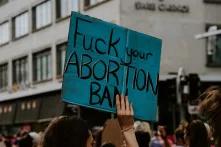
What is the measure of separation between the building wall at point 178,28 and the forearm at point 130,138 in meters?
29.3

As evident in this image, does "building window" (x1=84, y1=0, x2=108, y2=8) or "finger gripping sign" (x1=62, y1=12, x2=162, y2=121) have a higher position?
"building window" (x1=84, y1=0, x2=108, y2=8)

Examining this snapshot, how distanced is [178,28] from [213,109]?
31.3m

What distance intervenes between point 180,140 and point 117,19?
22.4m

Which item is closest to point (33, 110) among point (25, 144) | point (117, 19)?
point (117, 19)

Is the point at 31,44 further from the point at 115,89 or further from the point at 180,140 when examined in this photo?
the point at 115,89

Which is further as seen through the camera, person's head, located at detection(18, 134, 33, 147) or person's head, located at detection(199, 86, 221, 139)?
person's head, located at detection(18, 134, 33, 147)

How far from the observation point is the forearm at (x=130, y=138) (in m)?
3.98

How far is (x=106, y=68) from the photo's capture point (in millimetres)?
5207

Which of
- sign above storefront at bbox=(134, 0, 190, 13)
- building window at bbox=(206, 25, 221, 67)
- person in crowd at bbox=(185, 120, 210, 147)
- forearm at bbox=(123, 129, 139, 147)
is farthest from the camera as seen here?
building window at bbox=(206, 25, 221, 67)

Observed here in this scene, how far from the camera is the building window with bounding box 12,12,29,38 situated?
45.2 m

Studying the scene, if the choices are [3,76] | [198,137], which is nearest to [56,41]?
[3,76]

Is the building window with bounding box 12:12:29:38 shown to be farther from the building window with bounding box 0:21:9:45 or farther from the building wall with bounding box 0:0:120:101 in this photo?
the building window with bounding box 0:21:9:45

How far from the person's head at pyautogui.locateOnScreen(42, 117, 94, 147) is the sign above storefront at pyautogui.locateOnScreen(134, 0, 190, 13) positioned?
29992 millimetres

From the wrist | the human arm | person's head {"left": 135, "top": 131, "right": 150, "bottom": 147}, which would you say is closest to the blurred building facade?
person's head {"left": 135, "top": 131, "right": 150, "bottom": 147}
